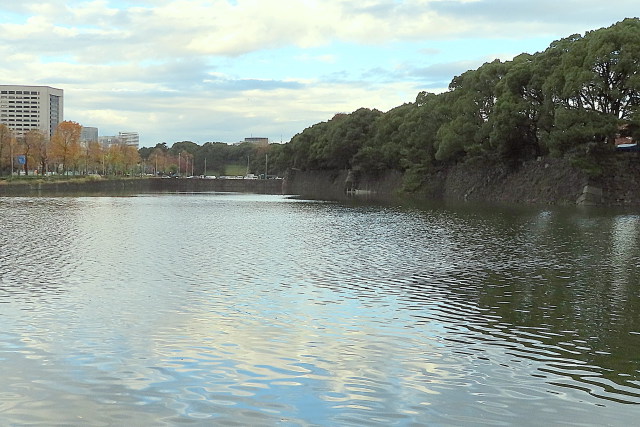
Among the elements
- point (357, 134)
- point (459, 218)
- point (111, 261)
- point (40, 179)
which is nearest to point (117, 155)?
point (40, 179)

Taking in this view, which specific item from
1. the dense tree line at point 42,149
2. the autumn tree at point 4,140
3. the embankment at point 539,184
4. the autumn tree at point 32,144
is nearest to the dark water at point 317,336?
the embankment at point 539,184

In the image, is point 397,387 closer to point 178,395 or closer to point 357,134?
point 178,395

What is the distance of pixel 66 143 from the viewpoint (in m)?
117

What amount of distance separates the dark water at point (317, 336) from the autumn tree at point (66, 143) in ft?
310

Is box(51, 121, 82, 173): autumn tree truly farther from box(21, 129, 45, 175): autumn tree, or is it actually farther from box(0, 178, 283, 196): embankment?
box(0, 178, 283, 196): embankment

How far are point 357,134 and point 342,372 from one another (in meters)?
107

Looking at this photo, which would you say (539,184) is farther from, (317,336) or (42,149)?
(42,149)

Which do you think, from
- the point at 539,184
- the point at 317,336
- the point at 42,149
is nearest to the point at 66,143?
the point at 42,149

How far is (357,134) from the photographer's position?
116 m

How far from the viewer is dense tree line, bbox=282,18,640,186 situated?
57188 millimetres

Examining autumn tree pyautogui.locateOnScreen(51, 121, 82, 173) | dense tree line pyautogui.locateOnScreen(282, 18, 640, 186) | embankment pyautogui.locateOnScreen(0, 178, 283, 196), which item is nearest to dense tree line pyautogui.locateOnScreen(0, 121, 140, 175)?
autumn tree pyautogui.locateOnScreen(51, 121, 82, 173)

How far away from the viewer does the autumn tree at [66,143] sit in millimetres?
115206

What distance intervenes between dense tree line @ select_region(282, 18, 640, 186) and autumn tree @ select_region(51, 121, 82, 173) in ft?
167

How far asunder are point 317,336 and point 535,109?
57.8 meters
